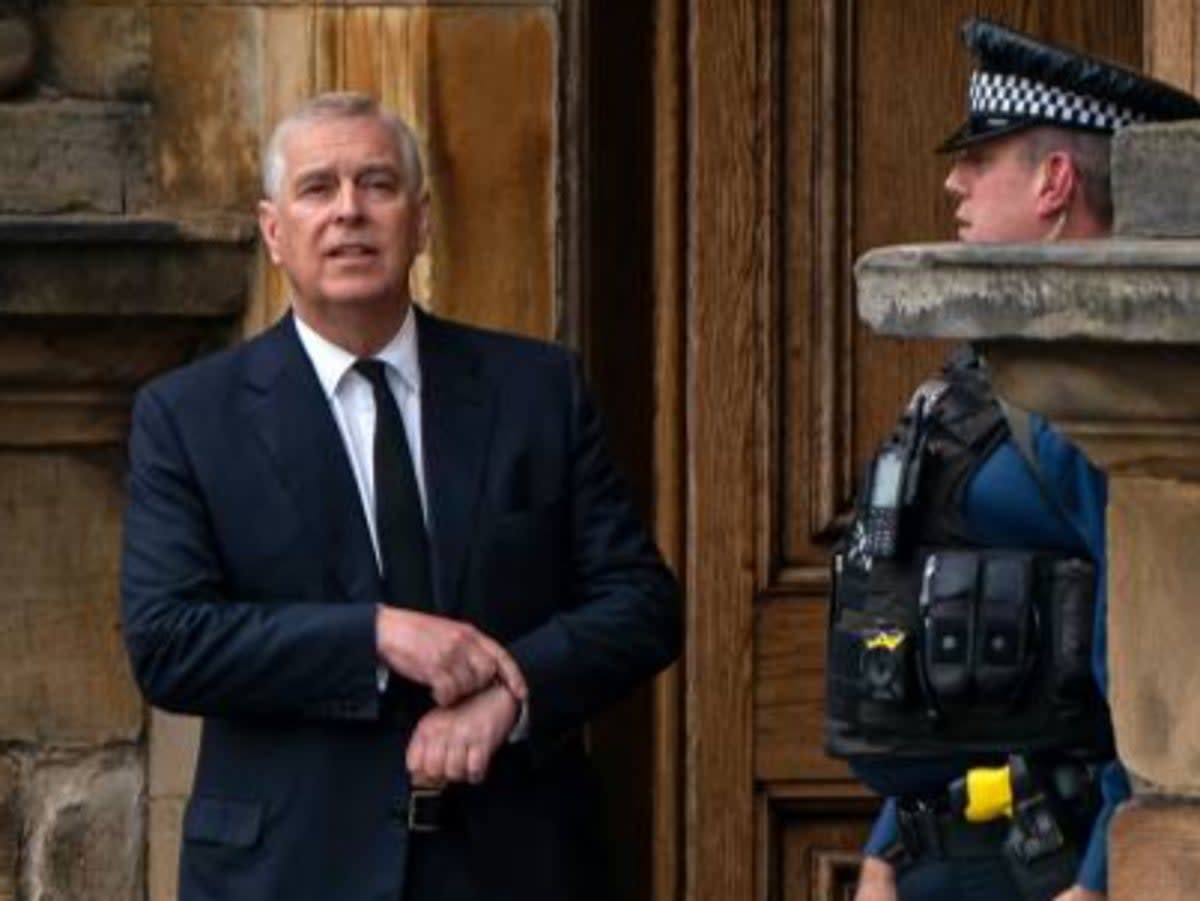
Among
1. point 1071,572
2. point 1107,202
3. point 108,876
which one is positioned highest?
point 1107,202

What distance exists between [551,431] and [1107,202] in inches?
40.5

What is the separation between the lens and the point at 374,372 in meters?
7.40

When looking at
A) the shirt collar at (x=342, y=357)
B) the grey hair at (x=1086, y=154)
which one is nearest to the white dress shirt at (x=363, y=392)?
the shirt collar at (x=342, y=357)

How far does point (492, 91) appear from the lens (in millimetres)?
8070

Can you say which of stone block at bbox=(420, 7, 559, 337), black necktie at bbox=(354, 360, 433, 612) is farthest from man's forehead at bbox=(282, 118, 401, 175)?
stone block at bbox=(420, 7, 559, 337)

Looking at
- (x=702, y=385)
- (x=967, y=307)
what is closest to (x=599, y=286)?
(x=702, y=385)

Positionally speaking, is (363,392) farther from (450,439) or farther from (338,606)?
(338,606)

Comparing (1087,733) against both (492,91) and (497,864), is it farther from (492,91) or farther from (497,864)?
(492,91)

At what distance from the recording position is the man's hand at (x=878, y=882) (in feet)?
23.1

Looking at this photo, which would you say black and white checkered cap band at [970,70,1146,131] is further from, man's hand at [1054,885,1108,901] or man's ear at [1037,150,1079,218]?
man's hand at [1054,885,1108,901]

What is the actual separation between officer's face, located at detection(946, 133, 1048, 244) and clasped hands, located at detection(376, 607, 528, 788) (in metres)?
0.82

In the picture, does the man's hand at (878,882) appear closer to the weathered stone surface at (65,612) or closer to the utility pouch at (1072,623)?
the utility pouch at (1072,623)

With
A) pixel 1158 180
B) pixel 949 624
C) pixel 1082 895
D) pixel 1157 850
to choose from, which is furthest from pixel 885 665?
pixel 1158 180

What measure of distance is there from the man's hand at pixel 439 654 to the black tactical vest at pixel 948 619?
1.54 ft
